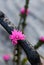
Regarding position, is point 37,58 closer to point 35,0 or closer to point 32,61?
point 32,61

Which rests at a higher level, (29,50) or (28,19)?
(29,50)

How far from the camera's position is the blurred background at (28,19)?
2158 mm

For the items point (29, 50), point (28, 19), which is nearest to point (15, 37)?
point (29, 50)

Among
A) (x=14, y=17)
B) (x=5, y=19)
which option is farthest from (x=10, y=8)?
(x=5, y=19)

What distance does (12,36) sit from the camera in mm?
534

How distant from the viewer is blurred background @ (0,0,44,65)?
2.16 metres

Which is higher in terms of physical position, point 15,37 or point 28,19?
point 15,37

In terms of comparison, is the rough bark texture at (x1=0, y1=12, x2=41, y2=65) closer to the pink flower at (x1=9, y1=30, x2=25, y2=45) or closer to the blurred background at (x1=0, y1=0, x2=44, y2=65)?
the pink flower at (x1=9, y1=30, x2=25, y2=45)

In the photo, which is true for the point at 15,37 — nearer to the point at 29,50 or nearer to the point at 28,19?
the point at 29,50

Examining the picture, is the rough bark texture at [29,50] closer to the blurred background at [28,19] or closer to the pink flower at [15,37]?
the pink flower at [15,37]

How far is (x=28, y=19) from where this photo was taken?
97.3 inches

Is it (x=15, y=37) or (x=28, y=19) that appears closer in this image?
(x=15, y=37)

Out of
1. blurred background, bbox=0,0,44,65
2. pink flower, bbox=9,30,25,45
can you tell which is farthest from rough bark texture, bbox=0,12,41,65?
blurred background, bbox=0,0,44,65

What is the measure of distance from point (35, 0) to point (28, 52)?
2.37 m
